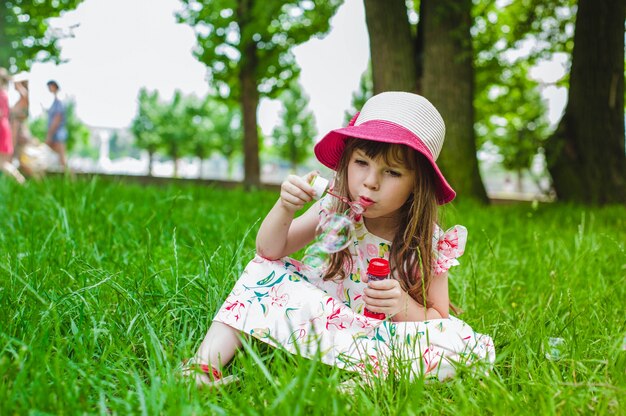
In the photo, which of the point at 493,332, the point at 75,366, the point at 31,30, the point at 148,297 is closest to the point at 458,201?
the point at 493,332

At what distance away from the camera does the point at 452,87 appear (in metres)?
6.32

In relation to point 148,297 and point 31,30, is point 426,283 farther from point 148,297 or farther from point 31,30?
point 31,30

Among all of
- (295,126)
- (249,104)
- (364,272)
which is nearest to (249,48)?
(249,104)

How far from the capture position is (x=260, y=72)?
13.1 m

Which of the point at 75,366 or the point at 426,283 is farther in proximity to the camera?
the point at 426,283

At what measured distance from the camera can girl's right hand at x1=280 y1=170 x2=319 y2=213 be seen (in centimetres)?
170

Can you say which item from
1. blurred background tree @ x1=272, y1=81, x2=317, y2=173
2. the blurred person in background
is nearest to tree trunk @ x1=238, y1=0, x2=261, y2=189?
the blurred person in background

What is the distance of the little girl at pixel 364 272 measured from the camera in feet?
5.38

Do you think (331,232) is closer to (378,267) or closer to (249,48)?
(378,267)

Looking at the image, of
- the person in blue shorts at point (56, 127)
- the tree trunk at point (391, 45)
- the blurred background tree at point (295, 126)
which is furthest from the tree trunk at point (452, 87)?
the blurred background tree at point (295, 126)

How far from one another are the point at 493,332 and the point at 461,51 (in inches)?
199

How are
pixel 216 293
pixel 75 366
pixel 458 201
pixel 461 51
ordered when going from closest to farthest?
pixel 75 366 → pixel 216 293 → pixel 458 201 → pixel 461 51

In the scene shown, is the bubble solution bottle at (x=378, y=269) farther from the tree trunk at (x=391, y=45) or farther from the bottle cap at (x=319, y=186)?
the tree trunk at (x=391, y=45)

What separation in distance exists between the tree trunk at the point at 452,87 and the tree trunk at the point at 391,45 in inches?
8.1
